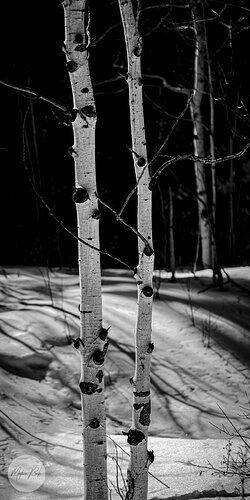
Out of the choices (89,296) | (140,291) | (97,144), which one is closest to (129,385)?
(140,291)

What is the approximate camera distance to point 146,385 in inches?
114

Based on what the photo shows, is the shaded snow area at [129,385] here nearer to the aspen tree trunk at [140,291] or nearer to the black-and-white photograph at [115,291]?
the black-and-white photograph at [115,291]

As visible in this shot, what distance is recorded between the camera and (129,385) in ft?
16.5

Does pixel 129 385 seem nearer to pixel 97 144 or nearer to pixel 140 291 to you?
pixel 140 291

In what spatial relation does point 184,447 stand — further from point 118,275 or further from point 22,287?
point 118,275

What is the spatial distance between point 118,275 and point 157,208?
13.7 feet

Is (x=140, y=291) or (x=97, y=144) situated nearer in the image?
(x=140, y=291)

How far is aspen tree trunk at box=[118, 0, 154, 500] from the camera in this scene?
9.35 feet

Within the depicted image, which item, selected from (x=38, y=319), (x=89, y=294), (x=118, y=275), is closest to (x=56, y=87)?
A: (x=118, y=275)

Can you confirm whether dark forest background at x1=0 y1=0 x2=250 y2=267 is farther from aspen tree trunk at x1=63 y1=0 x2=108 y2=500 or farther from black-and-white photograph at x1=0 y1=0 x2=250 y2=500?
aspen tree trunk at x1=63 y1=0 x2=108 y2=500

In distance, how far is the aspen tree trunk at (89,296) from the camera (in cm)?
267

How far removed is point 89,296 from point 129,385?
8.56ft

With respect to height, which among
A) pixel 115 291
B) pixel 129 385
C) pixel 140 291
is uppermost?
pixel 140 291

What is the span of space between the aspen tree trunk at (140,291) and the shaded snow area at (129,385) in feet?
0.66
